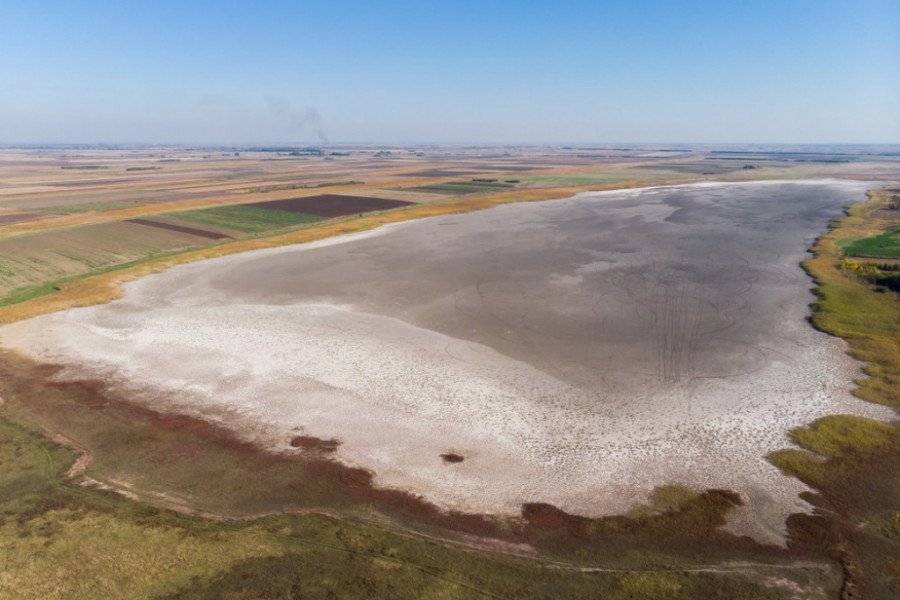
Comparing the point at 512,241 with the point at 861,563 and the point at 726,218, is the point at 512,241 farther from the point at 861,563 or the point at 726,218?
the point at 861,563

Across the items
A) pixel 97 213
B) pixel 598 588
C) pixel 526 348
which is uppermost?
pixel 97 213

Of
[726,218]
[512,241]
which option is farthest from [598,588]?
[726,218]

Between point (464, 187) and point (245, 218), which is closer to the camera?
point (245, 218)

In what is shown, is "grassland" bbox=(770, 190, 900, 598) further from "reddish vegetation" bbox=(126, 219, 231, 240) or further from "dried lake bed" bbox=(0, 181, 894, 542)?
"reddish vegetation" bbox=(126, 219, 231, 240)

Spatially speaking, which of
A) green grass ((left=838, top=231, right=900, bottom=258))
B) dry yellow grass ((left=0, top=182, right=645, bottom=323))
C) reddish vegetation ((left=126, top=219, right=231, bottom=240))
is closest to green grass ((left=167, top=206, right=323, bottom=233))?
reddish vegetation ((left=126, top=219, right=231, bottom=240))

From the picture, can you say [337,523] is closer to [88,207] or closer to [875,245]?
[875,245]

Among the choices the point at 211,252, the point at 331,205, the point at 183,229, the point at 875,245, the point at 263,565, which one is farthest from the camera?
the point at 331,205

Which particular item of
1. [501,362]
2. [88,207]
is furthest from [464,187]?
[501,362]
